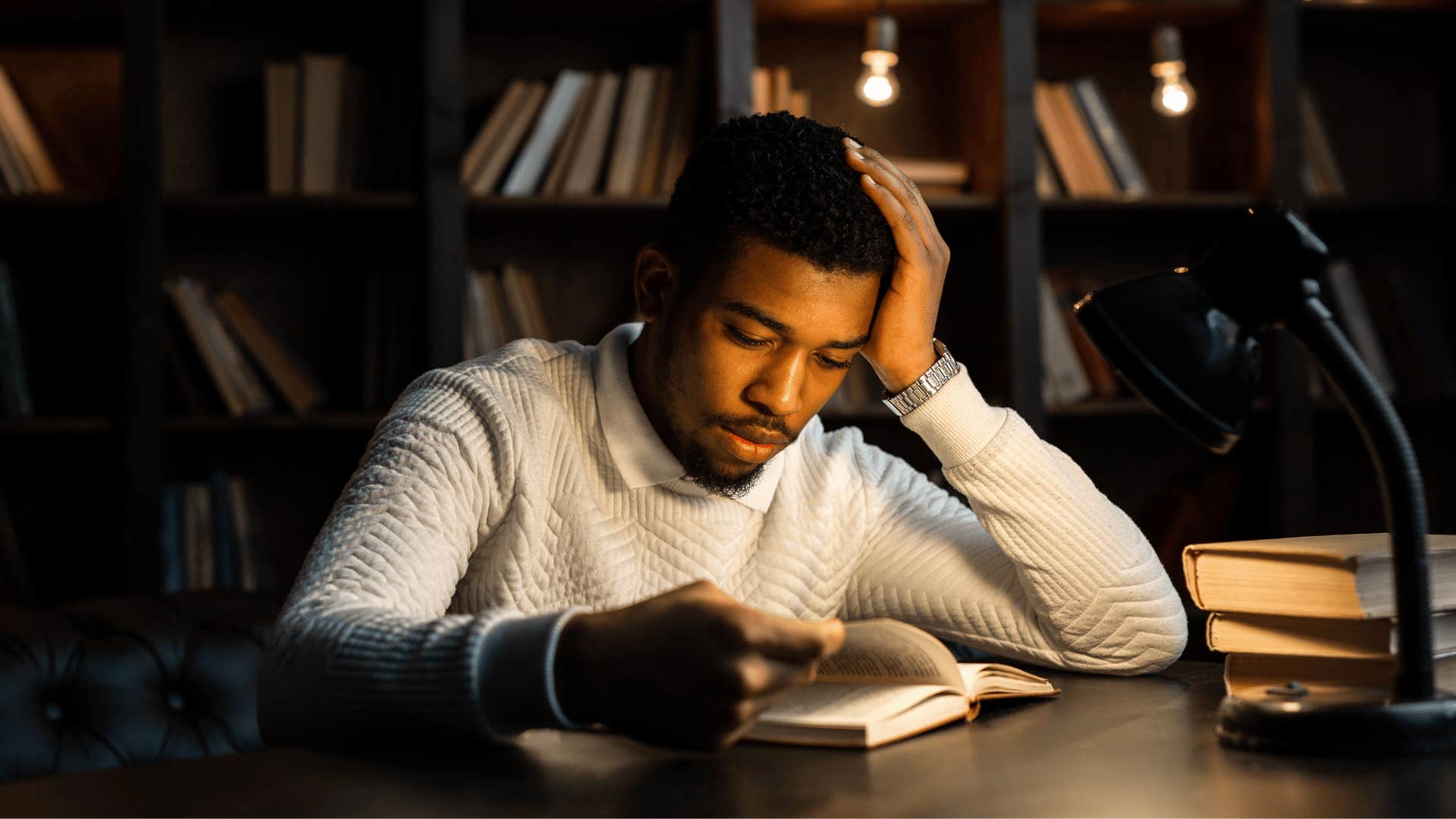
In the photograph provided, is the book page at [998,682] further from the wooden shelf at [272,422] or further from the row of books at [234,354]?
the row of books at [234,354]

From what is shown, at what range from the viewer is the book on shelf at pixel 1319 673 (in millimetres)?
941

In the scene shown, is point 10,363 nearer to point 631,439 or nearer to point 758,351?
point 631,439

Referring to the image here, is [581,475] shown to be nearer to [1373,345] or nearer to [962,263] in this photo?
[962,263]

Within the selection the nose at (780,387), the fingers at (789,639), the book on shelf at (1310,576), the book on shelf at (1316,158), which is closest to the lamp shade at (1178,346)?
the book on shelf at (1310,576)

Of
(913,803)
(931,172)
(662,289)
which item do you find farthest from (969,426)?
(931,172)

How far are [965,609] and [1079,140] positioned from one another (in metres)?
1.78

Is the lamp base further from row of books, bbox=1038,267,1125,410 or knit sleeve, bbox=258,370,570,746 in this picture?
row of books, bbox=1038,267,1125,410

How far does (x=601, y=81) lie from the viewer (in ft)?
9.03

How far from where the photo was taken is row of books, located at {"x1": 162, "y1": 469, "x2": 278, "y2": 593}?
8.43 ft

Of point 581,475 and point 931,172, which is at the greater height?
point 931,172

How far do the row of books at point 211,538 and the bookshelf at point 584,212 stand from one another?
0.21 feet

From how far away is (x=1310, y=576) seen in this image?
3.16 ft

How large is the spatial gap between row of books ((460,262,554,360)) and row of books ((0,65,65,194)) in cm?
81

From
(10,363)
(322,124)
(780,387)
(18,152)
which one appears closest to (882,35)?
(322,124)
